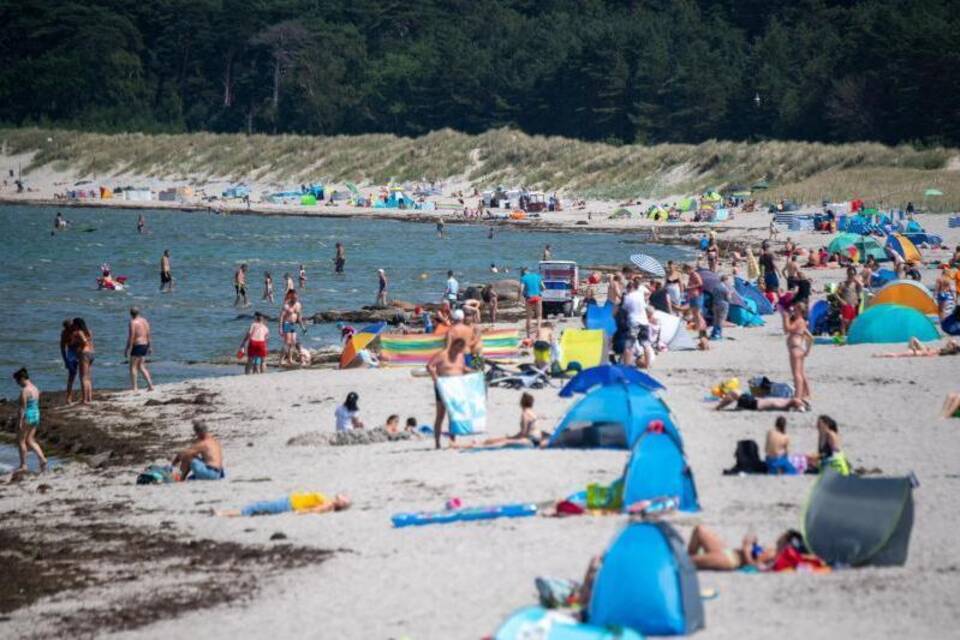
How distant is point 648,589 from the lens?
10102mm

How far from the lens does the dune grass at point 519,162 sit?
6888 centimetres

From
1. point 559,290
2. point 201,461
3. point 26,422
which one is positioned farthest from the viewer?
point 559,290

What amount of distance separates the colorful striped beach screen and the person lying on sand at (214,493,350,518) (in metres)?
9.04

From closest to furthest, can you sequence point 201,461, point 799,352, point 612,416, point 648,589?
point 648,589, point 612,416, point 201,461, point 799,352

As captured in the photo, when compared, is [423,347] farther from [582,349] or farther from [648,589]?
[648,589]

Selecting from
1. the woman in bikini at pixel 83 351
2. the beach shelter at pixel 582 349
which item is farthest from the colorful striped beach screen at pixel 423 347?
the woman in bikini at pixel 83 351

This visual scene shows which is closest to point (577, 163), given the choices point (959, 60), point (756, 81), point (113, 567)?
point (756, 81)

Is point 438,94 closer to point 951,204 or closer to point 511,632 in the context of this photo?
point 951,204

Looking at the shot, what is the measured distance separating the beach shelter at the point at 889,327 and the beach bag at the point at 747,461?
9.34m

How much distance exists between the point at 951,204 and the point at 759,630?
5208 centimetres

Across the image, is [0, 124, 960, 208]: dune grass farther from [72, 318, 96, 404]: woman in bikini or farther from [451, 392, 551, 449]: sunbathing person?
[451, 392, 551, 449]: sunbathing person

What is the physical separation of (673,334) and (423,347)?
11.6ft

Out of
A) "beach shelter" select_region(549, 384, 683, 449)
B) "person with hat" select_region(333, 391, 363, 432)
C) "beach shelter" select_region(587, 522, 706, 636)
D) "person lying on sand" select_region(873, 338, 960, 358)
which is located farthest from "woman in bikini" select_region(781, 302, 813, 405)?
"beach shelter" select_region(587, 522, 706, 636)

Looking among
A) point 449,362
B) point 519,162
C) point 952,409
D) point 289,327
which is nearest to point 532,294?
point 289,327
